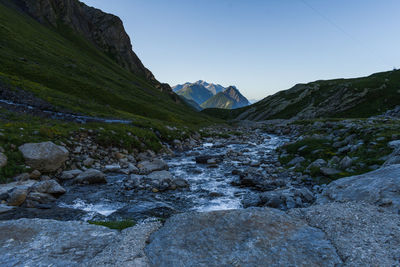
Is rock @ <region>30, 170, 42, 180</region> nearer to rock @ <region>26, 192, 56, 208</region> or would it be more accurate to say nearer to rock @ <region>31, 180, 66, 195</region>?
rock @ <region>31, 180, 66, 195</region>

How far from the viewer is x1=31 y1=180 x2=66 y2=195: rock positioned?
35.6 ft

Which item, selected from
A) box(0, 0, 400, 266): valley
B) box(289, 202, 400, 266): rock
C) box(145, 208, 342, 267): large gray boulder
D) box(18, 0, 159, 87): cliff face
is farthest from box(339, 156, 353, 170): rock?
box(18, 0, 159, 87): cliff face

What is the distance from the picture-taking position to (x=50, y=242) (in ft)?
18.9

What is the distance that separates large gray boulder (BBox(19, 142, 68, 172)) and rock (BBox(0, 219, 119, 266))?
8399mm

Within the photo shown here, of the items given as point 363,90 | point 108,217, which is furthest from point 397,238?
point 363,90

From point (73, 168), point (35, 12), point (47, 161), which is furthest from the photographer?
point (35, 12)

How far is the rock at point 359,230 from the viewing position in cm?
468

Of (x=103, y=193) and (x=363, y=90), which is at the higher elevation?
(x=363, y=90)

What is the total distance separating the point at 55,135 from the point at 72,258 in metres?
16.3

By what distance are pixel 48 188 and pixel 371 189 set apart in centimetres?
1532

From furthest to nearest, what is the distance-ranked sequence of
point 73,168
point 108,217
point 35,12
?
point 35,12 → point 73,168 → point 108,217

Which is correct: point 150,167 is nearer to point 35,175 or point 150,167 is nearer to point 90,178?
point 90,178

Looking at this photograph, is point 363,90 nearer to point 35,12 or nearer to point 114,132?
point 114,132

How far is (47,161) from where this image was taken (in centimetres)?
1395
